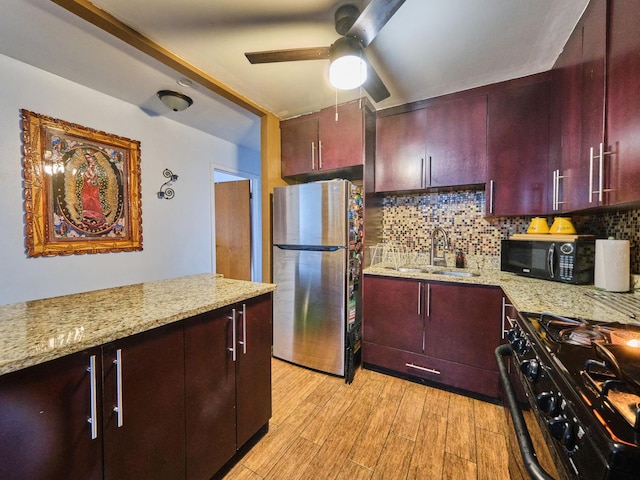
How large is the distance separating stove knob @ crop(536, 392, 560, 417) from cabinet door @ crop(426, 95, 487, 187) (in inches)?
69.0

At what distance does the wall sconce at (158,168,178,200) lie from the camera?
104 inches

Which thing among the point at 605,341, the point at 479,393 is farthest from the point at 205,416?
the point at 479,393

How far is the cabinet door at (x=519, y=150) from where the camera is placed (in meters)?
1.84

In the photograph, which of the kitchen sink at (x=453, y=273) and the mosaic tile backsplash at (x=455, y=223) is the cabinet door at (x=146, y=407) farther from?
the mosaic tile backsplash at (x=455, y=223)

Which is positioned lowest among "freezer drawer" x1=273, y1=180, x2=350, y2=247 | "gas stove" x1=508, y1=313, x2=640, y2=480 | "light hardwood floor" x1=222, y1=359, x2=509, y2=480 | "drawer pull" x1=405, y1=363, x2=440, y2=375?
"light hardwood floor" x1=222, y1=359, x2=509, y2=480

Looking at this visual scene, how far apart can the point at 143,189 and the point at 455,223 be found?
9.73 ft

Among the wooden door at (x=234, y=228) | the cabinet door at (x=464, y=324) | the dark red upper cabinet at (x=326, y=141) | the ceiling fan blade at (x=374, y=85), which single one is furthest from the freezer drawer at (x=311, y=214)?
the wooden door at (x=234, y=228)

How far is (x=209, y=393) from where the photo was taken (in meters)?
1.17

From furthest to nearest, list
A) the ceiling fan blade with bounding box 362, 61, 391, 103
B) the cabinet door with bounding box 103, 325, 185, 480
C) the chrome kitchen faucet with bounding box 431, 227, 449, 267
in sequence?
the chrome kitchen faucet with bounding box 431, 227, 449, 267 → the ceiling fan blade with bounding box 362, 61, 391, 103 → the cabinet door with bounding box 103, 325, 185, 480

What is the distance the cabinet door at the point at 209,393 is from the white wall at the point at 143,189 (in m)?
1.67

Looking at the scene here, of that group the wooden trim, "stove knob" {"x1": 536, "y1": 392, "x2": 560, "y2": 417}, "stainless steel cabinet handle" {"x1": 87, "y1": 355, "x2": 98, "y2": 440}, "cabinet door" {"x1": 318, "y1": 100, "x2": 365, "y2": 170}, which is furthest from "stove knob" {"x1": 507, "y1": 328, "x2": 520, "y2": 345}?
the wooden trim

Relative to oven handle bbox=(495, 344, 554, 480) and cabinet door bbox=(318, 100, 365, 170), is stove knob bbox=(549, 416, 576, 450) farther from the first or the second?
cabinet door bbox=(318, 100, 365, 170)

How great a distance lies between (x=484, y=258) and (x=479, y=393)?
107 centimetres

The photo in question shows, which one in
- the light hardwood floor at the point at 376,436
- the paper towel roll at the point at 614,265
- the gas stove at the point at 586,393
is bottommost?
the light hardwood floor at the point at 376,436
